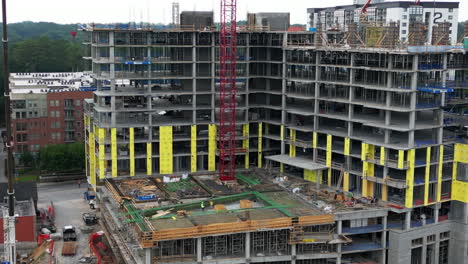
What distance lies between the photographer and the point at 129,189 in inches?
2918

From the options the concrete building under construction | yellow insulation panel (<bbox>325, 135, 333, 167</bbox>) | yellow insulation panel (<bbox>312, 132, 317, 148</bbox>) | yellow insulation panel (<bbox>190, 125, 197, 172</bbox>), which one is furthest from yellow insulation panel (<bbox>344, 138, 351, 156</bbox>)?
yellow insulation panel (<bbox>190, 125, 197, 172</bbox>)

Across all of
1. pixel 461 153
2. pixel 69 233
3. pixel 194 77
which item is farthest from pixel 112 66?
pixel 461 153

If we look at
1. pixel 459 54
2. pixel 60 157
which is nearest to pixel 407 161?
pixel 459 54

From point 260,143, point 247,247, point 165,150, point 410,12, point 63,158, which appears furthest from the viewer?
Result: point 410,12

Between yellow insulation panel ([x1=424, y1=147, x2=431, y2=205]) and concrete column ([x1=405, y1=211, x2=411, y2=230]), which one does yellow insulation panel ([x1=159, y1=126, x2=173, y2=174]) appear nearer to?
concrete column ([x1=405, y1=211, x2=411, y2=230])

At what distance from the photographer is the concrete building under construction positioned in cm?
6272

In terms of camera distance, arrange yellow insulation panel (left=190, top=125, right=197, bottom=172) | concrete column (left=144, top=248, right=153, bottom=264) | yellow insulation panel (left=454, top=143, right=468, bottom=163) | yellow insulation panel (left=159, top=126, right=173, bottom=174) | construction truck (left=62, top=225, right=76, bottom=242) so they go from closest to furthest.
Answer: concrete column (left=144, top=248, right=153, bottom=264) < yellow insulation panel (left=454, top=143, right=468, bottom=163) < construction truck (left=62, top=225, right=76, bottom=242) < yellow insulation panel (left=159, top=126, right=173, bottom=174) < yellow insulation panel (left=190, top=125, right=197, bottom=172)

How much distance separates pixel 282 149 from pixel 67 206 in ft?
112

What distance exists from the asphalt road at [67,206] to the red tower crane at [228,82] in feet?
66.9

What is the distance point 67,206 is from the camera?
90688 millimetres

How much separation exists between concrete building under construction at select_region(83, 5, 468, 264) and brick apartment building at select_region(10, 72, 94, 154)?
104ft

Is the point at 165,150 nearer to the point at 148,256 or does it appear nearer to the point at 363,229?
the point at 148,256

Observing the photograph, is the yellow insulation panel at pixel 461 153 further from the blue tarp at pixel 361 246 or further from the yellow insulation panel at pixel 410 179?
the blue tarp at pixel 361 246

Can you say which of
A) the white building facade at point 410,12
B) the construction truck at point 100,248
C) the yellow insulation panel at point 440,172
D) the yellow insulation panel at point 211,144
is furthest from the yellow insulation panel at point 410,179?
the white building facade at point 410,12
